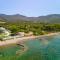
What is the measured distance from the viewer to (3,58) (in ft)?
89.7

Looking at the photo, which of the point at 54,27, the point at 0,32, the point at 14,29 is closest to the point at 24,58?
the point at 0,32

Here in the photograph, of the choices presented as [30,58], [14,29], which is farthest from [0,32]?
[30,58]

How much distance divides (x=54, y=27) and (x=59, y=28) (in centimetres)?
314

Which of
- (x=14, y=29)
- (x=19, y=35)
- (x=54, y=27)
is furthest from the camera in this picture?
(x=54, y=27)

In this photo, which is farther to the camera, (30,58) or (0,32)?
(0,32)

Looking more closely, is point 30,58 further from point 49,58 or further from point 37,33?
point 37,33

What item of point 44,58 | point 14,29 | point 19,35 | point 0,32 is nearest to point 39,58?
point 44,58

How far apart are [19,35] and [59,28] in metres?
34.3

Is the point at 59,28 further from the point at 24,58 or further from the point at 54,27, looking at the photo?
the point at 24,58

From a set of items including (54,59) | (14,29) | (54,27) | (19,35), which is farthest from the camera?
(54,27)

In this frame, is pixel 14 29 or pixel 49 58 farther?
pixel 14 29

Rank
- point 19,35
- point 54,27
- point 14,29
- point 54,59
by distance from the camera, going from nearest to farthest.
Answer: point 54,59
point 19,35
point 14,29
point 54,27

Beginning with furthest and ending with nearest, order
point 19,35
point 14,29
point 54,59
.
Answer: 1. point 14,29
2. point 19,35
3. point 54,59

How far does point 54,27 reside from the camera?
86938mm
